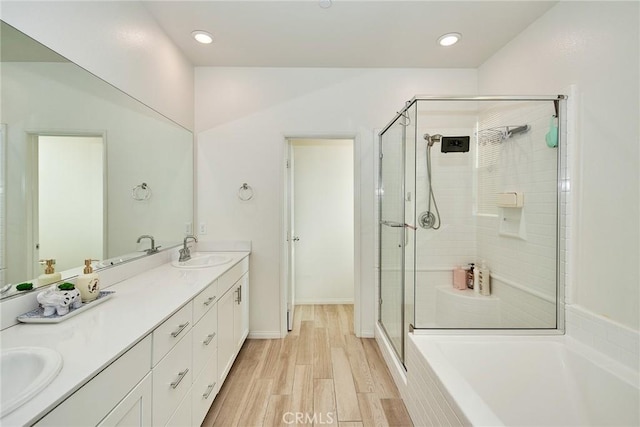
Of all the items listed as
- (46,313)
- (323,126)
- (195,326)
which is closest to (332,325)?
(195,326)

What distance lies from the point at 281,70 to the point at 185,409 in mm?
2722

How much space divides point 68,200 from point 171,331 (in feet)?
A: 2.66

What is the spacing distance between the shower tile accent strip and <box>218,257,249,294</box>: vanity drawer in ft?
7.15

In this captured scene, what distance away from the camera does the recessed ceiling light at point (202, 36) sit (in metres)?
2.12

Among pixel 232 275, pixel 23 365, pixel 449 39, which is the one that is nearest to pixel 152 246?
pixel 232 275

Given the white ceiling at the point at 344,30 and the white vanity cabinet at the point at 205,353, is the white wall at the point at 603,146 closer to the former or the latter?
the white ceiling at the point at 344,30

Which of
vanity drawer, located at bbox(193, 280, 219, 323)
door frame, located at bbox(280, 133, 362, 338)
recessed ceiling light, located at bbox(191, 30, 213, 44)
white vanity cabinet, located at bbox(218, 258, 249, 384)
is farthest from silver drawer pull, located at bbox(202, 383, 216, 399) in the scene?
recessed ceiling light, located at bbox(191, 30, 213, 44)

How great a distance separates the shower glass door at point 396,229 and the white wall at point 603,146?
3.10 ft

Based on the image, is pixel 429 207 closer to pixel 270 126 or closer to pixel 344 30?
pixel 344 30

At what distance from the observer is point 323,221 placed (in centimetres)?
362

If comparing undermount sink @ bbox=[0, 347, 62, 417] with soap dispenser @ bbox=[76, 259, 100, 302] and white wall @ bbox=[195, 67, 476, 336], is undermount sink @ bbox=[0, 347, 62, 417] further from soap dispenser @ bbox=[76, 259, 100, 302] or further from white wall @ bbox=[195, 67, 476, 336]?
white wall @ bbox=[195, 67, 476, 336]

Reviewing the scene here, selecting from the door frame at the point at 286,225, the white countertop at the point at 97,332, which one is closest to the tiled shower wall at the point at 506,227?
the door frame at the point at 286,225

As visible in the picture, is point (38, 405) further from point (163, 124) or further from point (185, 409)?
point (163, 124)

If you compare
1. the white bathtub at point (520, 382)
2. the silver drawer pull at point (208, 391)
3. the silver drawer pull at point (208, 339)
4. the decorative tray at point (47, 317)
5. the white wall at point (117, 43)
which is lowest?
the silver drawer pull at point (208, 391)
